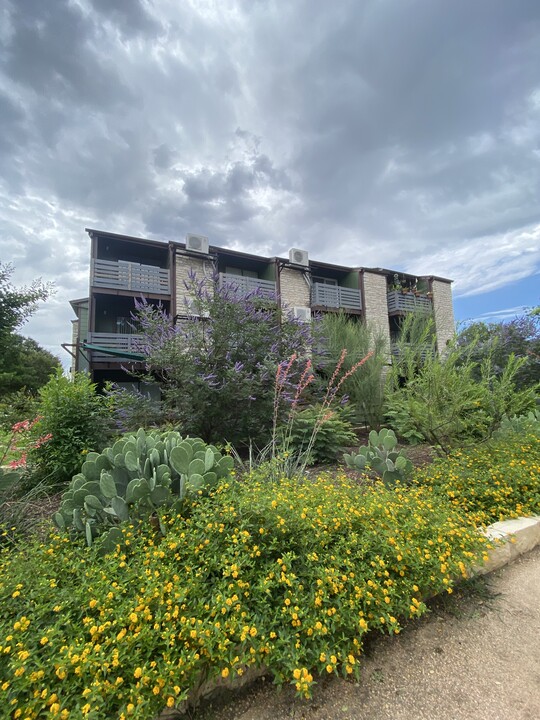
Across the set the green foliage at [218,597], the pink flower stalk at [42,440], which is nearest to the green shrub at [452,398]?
the green foliage at [218,597]

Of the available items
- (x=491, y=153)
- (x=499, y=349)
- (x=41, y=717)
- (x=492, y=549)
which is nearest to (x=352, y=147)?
(x=491, y=153)

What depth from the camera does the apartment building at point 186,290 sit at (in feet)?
35.7

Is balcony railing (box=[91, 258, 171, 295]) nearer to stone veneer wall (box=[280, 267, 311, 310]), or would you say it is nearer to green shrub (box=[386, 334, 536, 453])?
stone veneer wall (box=[280, 267, 311, 310])

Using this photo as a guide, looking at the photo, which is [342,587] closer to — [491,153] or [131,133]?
[491,153]

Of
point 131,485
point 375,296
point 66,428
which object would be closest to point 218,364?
point 66,428

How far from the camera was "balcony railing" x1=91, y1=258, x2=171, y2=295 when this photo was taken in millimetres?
10844

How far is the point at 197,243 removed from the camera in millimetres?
11906

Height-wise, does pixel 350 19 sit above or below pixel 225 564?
above

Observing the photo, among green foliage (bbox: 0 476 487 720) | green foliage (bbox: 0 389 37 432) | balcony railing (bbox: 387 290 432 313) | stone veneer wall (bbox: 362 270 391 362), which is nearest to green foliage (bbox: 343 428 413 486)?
green foliage (bbox: 0 476 487 720)

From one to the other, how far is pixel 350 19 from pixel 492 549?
246 inches

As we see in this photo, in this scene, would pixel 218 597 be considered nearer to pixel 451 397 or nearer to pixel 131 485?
pixel 131 485

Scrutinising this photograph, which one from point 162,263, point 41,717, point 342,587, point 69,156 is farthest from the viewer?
point 162,263

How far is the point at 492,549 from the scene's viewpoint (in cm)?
196

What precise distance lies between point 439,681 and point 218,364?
339cm
